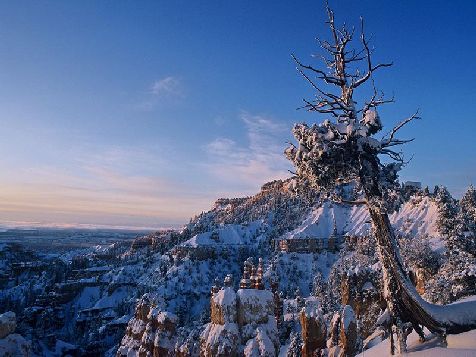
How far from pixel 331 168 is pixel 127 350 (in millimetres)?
34747

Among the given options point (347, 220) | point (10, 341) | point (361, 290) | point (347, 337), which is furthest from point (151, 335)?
point (347, 220)

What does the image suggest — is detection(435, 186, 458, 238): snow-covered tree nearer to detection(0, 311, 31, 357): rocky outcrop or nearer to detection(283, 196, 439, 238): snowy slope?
detection(0, 311, 31, 357): rocky outcrop

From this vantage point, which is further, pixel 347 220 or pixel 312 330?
pixel 347 220

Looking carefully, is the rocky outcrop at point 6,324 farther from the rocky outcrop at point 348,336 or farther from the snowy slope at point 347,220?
the snowy slope at point 347,220

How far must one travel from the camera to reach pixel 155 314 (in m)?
33.3

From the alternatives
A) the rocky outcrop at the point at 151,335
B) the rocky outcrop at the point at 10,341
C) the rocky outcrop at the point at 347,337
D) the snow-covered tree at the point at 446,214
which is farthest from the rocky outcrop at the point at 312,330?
the snow-covered tree at the point at 446,214

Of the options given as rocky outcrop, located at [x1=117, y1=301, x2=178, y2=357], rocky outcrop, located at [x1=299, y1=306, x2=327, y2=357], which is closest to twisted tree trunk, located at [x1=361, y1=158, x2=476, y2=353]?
rocky outcrop, located at [x1=299, y1=306, x2=327, y2=357]

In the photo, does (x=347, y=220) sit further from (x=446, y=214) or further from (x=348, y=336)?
(x=348, y=336)

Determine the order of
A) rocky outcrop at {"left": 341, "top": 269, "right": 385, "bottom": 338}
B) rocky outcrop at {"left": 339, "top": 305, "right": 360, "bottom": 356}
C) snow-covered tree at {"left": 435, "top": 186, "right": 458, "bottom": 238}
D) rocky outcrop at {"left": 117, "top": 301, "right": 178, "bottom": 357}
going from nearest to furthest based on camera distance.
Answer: rocky outcrop at {"left": 339, "top": 305, "right": 360, "bottom": 356} < rocky outcrop at {"left": 117, "top": 301, "right": 178, "bottom": 357} < snow-covered tree at {"left": 435, "top": 186, "right": 458, "bottom": 238} < rocky outcrop at {"left": 341, "top": 269, "right": 385, "bottom": 338}

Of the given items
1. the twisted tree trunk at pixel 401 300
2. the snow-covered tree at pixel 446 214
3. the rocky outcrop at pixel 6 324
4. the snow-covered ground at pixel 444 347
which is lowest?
the rocky outcrop at pixel 6 324

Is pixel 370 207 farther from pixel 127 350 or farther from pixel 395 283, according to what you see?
pixel 127 350

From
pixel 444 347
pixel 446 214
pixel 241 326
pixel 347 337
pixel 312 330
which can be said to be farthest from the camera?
pixel 446 214

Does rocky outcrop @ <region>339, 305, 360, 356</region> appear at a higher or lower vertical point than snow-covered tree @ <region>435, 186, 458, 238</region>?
lower

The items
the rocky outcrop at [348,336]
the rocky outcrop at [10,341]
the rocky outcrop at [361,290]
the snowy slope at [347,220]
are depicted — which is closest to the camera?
the rocky outcrop at [348,336]
